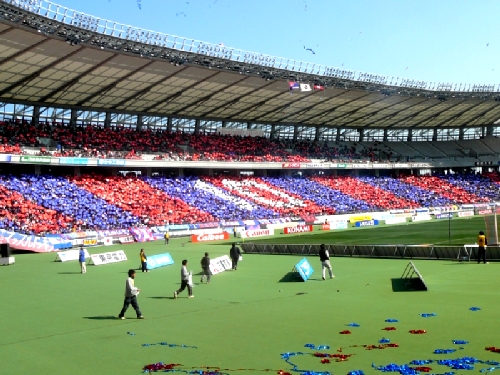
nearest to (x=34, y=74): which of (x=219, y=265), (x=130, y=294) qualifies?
(x=219, y=265)

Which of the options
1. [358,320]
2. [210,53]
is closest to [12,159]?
[210,53]

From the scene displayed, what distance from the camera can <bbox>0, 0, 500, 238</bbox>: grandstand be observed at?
49875 mm

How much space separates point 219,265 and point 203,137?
160 ft

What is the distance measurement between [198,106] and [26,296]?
4981cm

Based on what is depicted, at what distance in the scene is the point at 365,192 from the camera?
82438mm

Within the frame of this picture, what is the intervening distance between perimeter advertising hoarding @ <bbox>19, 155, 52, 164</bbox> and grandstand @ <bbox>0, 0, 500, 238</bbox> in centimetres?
10

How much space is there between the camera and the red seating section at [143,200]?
187ft

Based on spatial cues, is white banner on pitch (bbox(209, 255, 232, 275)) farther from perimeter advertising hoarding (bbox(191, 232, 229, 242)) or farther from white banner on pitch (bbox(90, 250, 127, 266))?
perimeter advertising hoarding (bbox(191, 232, 229, 242))

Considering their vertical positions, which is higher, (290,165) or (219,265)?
(290,165)

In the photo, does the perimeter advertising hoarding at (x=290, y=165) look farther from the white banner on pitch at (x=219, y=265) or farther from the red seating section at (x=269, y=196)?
the white banner on pitch at (x=219, y=265)

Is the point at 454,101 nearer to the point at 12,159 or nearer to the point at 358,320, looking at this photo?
the point at 12,159

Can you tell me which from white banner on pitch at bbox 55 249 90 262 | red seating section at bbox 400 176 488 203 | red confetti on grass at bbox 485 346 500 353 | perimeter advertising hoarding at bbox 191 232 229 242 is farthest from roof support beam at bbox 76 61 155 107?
red seating section at bbox 400 176 488 203

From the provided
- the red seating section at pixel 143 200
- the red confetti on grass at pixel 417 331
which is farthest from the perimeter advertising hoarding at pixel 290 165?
the red confetti on grass at pixel 417 331

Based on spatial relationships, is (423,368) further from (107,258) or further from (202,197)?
(202,197)
